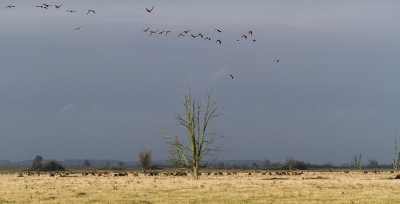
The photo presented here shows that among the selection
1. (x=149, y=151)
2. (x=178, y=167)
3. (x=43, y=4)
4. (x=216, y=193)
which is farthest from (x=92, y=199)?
(x=149, y=151)

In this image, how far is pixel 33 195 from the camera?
112 ft

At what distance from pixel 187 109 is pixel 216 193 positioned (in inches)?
795

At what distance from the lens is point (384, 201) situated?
29969 millimetres

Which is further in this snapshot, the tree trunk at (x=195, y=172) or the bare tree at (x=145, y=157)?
the bare tree at (x=145, y=157)

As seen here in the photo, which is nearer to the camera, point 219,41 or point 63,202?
point 63,202

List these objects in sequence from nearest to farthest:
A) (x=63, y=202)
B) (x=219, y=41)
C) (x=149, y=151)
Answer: (x=63, y=202)
(x=219, y=41)
(x=149, y=151)

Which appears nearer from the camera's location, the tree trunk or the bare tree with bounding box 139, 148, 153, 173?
the tree trunk

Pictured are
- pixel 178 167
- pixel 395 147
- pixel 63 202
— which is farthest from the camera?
pixel 395 147

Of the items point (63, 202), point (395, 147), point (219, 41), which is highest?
point (219, 41)

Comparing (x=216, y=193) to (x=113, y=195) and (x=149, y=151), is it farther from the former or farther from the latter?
(x=149, y=151)

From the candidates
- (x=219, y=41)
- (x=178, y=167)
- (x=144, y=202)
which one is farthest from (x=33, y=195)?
(x=178, y=167)

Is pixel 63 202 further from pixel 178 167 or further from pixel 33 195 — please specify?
pixel 178 167

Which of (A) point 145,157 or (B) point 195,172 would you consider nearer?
(B) point 195,172

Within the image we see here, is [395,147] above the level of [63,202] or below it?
above
